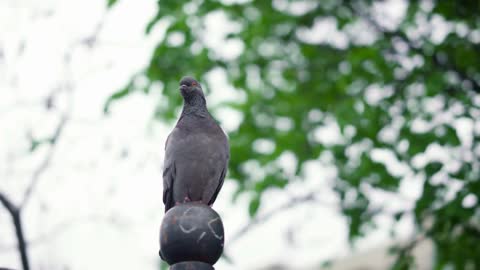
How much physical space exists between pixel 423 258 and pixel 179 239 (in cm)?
2314

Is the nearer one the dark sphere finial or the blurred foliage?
the dark sphere finial

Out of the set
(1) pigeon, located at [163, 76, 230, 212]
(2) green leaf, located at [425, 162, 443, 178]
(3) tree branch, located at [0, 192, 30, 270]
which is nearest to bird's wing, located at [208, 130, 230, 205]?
(1) pigeon, located at [163, 76, 230, 212]

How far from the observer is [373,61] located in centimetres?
601

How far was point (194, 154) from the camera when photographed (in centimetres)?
257

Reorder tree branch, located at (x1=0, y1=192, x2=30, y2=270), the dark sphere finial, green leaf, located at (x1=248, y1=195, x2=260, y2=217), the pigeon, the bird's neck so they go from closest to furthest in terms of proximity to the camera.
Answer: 1. the dark sphere finial
2. the pigeon
3. the bird's neck
4. tree branch, located at (x1=0, y1=192, x2=30, y2=270)
5. green leaf, located at (x1=248, y1=195, x2=260, y2=217)

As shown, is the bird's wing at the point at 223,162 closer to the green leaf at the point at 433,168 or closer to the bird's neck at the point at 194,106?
the bird's neck at the point at 194,106

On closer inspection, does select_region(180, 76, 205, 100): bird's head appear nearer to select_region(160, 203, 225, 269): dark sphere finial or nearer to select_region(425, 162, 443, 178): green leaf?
select_region(160, 203, 225, 269): dark sphere finial

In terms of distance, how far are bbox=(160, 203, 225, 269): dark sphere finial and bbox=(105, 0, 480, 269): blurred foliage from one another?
139 inches

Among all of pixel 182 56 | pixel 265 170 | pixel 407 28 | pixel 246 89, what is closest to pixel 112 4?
pixel 182 56

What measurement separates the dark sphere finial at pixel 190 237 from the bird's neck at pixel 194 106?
55 cm

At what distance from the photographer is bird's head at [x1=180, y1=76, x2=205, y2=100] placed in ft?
8.87

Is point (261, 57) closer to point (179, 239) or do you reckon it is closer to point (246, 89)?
point (246, 89)

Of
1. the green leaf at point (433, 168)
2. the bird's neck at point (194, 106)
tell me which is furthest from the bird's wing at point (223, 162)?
the green leaf at point (433, 168)

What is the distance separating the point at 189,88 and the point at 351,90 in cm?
383
